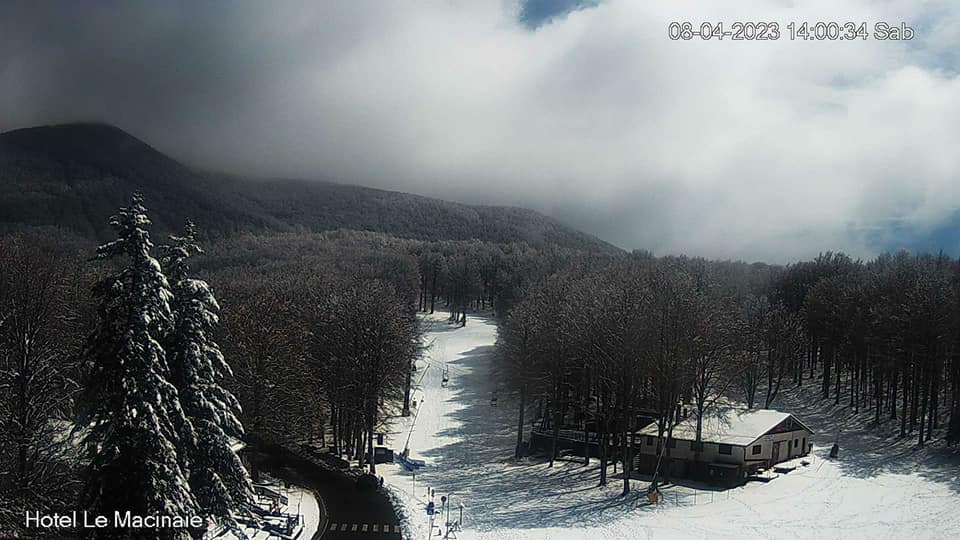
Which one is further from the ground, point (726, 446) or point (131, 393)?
point (131, 393)

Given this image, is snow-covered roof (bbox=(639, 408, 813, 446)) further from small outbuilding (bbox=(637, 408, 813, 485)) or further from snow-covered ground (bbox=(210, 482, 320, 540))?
snow-covered ground (bbox=(210, 482, 320, 540))

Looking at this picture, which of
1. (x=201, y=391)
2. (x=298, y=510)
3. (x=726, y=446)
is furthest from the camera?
(x=726, y=446)

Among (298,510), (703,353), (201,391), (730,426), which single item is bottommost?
(298,510)

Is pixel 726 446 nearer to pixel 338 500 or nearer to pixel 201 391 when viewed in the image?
Answer: pixel 338 500

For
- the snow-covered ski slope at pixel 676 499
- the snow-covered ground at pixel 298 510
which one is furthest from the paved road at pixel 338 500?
the snow-covered ski slope at pixel 676 499

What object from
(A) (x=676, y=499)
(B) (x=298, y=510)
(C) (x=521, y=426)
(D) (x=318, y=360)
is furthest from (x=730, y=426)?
(D) (x=318, y=360)

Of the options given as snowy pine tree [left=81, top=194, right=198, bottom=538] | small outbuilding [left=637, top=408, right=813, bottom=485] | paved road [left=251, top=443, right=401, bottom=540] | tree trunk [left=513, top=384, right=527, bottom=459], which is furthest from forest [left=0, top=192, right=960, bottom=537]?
paved road [left=251, top=443, right=401, bottom=540]
